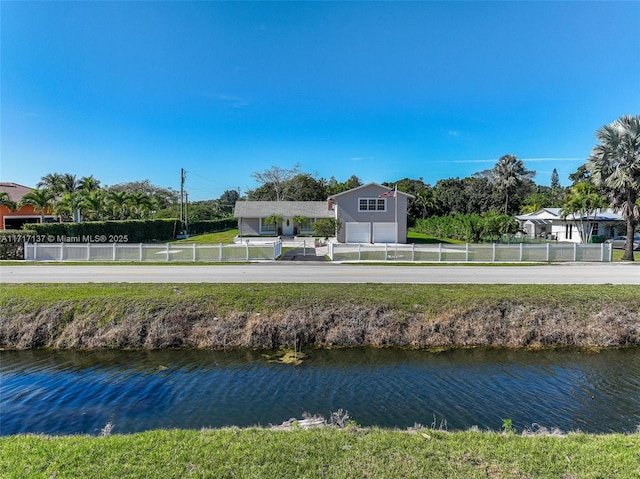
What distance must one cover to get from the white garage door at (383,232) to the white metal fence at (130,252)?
17.6 meters

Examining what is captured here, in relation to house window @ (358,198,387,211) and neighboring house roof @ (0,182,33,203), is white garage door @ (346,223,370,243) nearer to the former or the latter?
house window @ (358,198,387,211)

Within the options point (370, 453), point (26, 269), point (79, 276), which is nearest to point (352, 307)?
point (370, 453)

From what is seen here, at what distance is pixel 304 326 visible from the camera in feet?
36.4

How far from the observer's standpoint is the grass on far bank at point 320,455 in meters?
4.16

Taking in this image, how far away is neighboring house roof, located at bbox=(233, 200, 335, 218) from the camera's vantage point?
1923 inches

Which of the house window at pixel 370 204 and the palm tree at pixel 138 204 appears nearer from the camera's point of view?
the house window at pixel 370 204

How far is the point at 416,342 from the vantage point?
10742 mm

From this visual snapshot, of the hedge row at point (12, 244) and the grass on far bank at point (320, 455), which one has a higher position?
the hedge row at point (12, 244)

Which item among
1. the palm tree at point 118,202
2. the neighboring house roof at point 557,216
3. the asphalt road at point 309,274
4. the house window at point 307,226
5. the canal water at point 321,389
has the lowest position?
the canal water at point 321,389

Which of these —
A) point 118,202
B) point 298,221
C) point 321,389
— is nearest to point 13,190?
point 118,202

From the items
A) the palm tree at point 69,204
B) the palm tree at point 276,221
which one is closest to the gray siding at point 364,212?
the palm tree at point 276,221

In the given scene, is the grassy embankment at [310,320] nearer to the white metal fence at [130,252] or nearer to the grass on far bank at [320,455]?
the grass on far bank at [320,455]

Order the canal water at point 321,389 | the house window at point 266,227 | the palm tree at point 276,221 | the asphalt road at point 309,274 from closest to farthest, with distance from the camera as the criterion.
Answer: the canal water at point 321,389, the asphalt road at point 309,274, the palm tree at point 276,221, the house window at point 266,227

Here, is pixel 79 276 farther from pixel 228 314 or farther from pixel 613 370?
pixel 613 370
